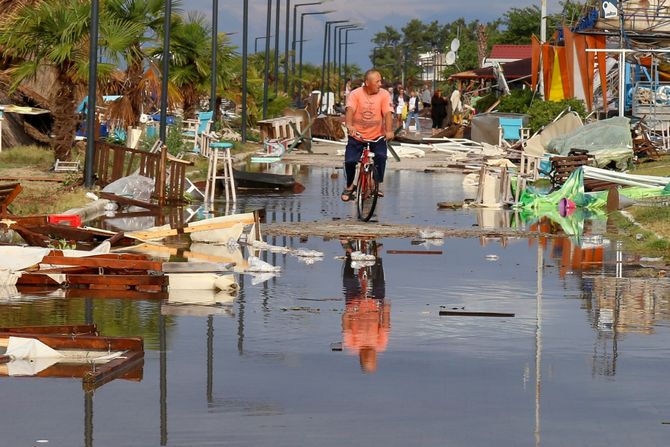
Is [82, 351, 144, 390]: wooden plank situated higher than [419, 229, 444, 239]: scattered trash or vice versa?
[419, 229, 444, 239]: scattered trash

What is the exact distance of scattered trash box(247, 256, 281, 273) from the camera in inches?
551

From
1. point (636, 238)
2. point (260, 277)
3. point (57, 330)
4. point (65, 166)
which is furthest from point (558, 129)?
point (57, 330)

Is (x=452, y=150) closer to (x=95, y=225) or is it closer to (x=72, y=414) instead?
(x=95, y=225)

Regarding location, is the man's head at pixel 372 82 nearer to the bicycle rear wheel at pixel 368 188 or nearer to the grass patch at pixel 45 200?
the bicycle rear wheel at pixel 368 188

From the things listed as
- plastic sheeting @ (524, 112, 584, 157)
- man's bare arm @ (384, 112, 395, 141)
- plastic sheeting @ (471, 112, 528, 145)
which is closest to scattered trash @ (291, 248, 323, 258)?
man's bare arm @ (384, 112, 395, 141)

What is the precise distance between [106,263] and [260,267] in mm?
2035

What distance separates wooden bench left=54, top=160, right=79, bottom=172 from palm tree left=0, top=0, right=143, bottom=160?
1.85 feet

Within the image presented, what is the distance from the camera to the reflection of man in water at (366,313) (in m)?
9.56

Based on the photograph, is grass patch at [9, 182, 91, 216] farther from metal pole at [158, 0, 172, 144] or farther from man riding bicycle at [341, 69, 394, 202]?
metal pole at [158, 0, 172, 144]

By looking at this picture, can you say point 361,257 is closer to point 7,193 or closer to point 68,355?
point 7,193

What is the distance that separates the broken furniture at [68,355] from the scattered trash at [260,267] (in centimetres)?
505

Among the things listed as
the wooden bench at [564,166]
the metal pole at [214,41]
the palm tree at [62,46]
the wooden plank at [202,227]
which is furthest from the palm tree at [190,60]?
the wooden plank at [202,227]

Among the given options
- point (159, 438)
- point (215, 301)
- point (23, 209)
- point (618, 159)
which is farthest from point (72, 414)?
point (618, 159)

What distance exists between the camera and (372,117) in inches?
765
